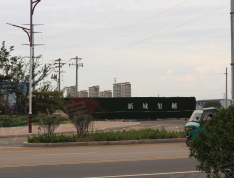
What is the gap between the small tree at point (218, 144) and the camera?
22.4 ft

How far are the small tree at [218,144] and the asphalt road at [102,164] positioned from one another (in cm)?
344

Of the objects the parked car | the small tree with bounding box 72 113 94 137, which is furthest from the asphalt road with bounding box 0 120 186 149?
the parked car

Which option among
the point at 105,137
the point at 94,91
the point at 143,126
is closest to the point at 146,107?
the point at 143,126

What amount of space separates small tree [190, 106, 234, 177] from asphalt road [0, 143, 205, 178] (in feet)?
11.3

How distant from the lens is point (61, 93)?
142ft

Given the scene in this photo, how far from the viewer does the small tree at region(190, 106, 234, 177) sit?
6.84 metres

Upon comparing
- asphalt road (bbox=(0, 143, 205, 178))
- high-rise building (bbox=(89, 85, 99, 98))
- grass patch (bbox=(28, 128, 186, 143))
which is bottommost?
asphalt road (bbox=(0, 143, 205, 178))

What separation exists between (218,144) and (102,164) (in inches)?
245

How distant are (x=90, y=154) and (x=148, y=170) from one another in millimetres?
4313

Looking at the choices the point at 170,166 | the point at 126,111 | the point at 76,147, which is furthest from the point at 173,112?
the point at 170,166

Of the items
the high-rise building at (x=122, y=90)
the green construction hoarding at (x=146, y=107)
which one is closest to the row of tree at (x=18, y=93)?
the green construction hoarding at (x=146, y=107)

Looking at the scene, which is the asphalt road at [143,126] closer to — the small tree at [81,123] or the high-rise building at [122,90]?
the small tree at [81,123]

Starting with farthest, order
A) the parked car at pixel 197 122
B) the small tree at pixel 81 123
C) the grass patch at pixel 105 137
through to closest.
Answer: the small tree at pixel 81 123 < the grass patch at pixel 105 137 < the parked car at pixel 197 122

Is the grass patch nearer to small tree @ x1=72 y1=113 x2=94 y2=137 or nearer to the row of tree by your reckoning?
small tree @ x1=72 y1=113 x2=94 y2=137
